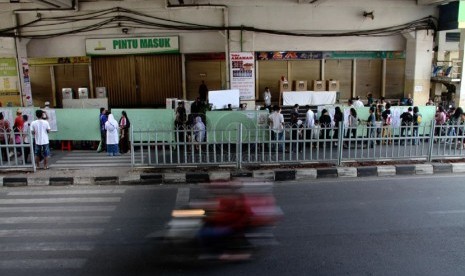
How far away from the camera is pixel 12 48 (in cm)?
1677

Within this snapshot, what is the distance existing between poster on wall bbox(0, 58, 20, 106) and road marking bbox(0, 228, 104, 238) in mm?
12671

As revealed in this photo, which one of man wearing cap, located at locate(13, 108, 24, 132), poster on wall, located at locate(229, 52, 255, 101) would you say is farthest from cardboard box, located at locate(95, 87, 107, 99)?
man wearing cap, located at locate(13, 108, 24, 132)

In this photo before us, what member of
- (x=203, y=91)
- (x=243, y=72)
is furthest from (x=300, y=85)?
(x=203, y=91)

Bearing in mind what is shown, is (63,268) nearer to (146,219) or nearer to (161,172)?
(146,219)

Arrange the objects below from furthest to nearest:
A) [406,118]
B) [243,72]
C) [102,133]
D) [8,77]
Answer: [8,77] < [243,72] < [406,118] < [102,133]

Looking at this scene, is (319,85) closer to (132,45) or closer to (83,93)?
(132,45)

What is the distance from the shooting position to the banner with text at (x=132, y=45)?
17328 millimetres

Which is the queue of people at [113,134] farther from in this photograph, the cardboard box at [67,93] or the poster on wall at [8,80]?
the poster on wall at [8,80]

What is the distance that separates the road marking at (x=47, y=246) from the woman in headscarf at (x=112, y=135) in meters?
5.90

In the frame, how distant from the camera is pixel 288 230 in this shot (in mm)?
6508

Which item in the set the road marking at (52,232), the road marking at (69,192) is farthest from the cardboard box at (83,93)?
the road marking at (52,232)

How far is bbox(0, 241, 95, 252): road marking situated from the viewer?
5.84 m

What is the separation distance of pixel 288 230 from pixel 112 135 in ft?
23.3

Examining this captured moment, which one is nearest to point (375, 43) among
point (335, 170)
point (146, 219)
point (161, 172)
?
point (335, 170)
